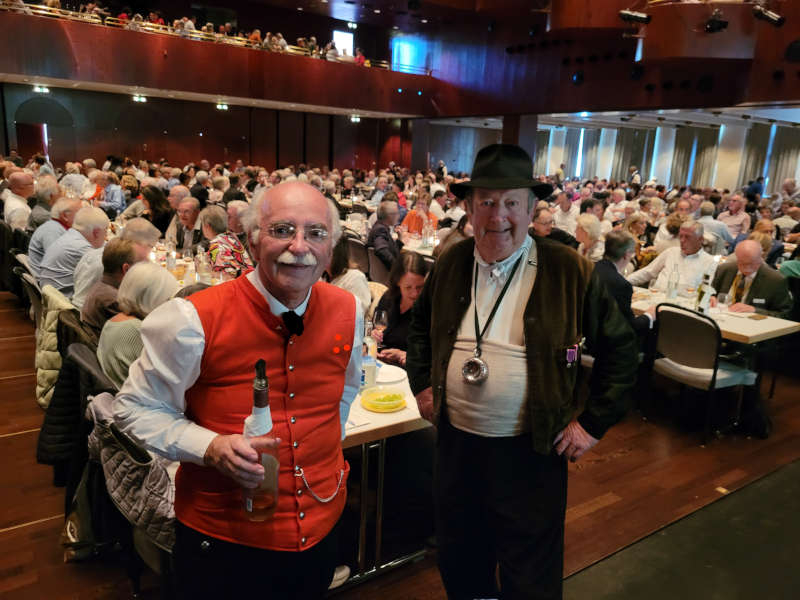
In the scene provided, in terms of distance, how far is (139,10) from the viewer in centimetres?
1803

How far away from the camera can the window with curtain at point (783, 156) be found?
846 inches

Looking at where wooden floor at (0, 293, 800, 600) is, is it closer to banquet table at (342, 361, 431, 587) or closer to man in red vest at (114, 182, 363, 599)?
banquet table at (342, 361, 431, 587)

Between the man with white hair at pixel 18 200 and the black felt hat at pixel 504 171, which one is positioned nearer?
the black felt hat at pixel 504 171

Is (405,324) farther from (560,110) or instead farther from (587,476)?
(560,110)

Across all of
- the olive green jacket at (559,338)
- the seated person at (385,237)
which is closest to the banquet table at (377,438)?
the olive green jacket at (559,338)

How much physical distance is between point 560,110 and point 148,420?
52.7 ft

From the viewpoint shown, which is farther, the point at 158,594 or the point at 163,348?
the point at 158,594

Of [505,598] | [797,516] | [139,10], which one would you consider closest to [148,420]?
[505,598]

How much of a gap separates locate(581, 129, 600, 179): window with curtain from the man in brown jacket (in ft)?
89.2

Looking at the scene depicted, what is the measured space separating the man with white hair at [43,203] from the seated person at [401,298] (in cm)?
444

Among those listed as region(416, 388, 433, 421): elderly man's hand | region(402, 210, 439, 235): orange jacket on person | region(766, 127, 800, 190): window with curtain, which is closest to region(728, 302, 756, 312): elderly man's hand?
region(416, 388, 433, 421): elderly man's hand

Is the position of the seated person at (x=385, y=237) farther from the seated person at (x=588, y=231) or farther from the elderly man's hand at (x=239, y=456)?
the elderly man's hand at (x=239, y=456)

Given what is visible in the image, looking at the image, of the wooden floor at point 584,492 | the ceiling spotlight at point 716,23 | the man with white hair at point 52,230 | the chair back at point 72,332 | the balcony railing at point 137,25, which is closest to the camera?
the wooden floor at point 584,492

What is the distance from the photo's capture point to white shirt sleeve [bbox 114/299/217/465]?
4.27 ft
